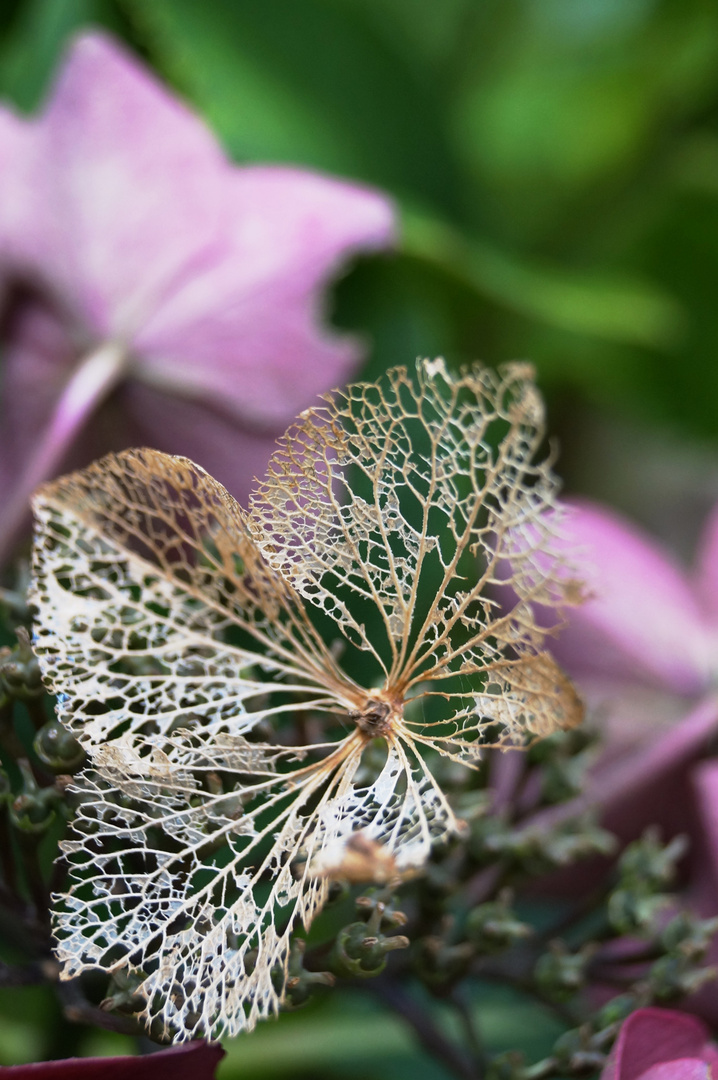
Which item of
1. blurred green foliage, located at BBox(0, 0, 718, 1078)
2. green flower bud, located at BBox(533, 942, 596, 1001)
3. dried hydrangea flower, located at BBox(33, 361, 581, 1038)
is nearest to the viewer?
dried hydrangea flower, located at BBox(33, 361, 581, 1038)

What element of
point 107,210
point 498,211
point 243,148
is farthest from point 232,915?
point 498,211

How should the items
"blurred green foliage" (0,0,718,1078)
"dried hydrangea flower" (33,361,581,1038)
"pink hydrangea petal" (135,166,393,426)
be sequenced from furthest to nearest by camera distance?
"blurred green foliage" (0,0,718,1078) < "pink hydrangea petal" (135,166,393,426) < "dried hydrangea flower" (33,361,581,1038)

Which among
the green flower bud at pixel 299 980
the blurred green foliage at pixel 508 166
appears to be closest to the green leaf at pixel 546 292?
the blurred green foliage at pixel 508 166

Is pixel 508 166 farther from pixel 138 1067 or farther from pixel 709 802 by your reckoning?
pixel 138 1067

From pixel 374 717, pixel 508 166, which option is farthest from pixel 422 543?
pixel 508 166

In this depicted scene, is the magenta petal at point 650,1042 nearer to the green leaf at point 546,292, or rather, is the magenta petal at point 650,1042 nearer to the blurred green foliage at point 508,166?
the blurred green foliage at point 508,166

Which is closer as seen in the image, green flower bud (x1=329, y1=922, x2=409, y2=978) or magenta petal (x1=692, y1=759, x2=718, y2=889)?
green flower bud (x1=329, y1=922, x2=409, y2=978)

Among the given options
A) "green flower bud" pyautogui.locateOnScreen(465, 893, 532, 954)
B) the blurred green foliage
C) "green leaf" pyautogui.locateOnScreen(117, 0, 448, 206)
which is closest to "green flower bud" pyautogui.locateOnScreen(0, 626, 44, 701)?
"green flower bud" pyautogui.locateOnScreen(465, 893, 532, 954)

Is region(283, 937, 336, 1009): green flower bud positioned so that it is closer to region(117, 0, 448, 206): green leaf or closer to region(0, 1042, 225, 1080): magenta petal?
region(0, 1042, 225, 1080): magenta petal
